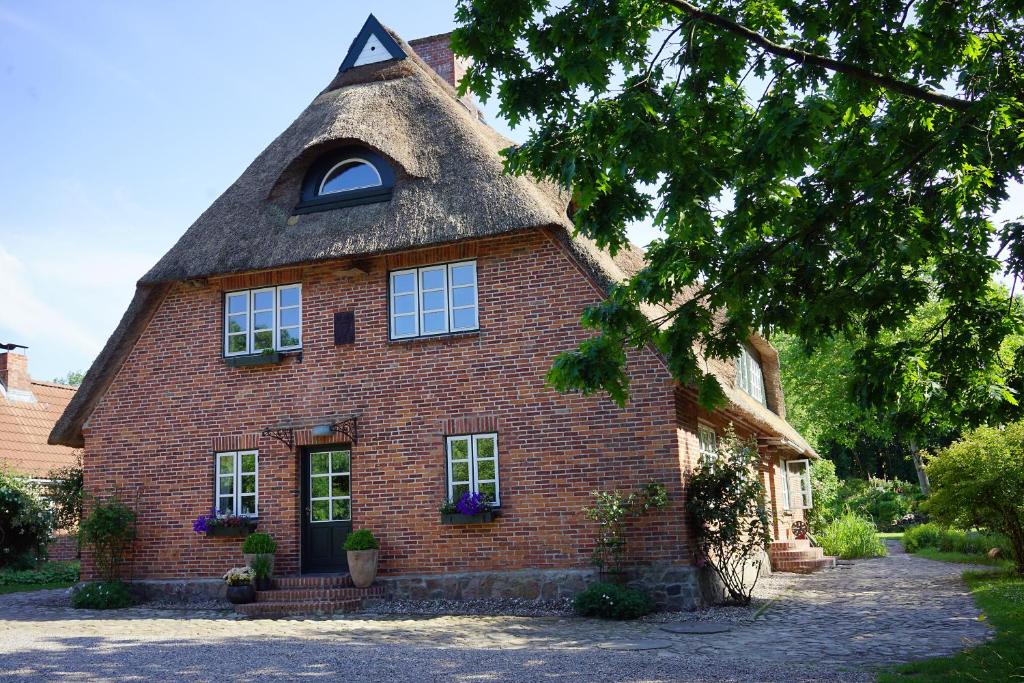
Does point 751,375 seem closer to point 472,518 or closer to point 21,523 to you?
point 472,518

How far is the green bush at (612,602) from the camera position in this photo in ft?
38.4

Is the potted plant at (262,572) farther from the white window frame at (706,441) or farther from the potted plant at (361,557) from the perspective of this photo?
the white window frame at (706,441)

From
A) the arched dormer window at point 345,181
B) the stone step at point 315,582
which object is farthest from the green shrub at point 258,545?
the arched dormer window at point 345,181

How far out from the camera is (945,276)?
8.08 metres

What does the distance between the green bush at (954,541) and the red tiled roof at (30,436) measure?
69.2ft

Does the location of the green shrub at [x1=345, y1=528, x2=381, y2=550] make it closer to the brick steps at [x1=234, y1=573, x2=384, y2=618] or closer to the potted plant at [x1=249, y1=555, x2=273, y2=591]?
the brick steps at [x1=234, y1=573, x2=384, y2=618]

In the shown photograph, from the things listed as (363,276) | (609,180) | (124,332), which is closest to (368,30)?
(363,276)

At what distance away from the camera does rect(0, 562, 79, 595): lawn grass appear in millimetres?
18125

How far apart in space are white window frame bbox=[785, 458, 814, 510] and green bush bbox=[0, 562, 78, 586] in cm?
1692

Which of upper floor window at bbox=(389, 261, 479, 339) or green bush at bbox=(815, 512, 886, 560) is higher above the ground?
upper floor window at bbox=(389, 261, 479, 339)

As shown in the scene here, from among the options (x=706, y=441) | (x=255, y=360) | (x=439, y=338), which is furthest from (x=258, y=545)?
(x=706, y=441)

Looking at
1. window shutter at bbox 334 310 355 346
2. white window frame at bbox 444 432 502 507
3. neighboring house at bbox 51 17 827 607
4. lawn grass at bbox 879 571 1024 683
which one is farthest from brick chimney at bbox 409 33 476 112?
lawn grass at bbox 879 571 1024 683

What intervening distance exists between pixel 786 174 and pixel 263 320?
10648mm

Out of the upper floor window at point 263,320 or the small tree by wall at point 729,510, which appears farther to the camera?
the upper floor window at point 263,320
